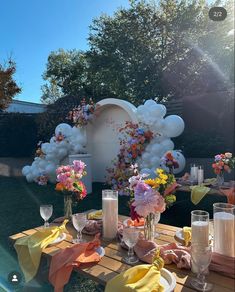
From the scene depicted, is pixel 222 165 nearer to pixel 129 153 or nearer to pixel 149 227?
pixel 149 227

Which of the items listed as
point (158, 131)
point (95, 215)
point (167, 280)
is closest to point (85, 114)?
point (158, 131)

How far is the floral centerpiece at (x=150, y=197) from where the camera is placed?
57.2 inches

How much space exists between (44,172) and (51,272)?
588 centimetres

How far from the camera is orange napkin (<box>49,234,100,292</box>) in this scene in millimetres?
1363

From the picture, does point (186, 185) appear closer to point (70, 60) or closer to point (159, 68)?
point (159, 68)

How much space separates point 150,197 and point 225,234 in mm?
373

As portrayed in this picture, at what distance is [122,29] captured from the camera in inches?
500

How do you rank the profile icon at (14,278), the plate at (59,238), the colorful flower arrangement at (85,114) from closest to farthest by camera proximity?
1. the plate at (59,238)
2. the profile icon at (14,278)
3. the colorful flower arrangement at (85,114)

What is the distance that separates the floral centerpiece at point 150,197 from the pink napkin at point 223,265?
351 mm

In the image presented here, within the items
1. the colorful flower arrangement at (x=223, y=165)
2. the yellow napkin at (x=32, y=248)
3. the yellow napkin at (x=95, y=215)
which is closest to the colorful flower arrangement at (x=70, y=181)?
the yellow napkin at (x=95, y=215)

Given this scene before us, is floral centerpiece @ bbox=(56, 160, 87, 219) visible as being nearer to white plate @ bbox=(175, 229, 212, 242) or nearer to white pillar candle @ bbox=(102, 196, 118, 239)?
white pillar candle @ bbox=(102, 196, 118, 239)

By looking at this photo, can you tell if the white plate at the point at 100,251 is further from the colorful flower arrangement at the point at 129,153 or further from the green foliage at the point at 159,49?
the green foliage at the point at 159,49

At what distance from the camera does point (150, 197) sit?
4.75 ft

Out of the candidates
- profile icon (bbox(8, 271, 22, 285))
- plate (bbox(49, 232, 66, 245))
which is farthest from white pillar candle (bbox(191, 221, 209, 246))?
profile icon (bbox(8, 271, 22, 285))
